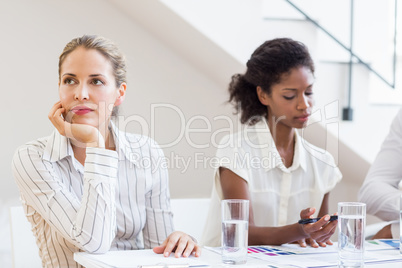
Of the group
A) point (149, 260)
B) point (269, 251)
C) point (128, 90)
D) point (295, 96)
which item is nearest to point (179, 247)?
point (149, 260)

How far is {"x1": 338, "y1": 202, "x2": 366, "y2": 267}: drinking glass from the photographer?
4.33 feet

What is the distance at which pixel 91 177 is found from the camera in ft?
4.98

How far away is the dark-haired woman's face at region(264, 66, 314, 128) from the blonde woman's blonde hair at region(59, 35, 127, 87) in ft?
1.97

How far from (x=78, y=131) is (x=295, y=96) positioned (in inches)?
33.5

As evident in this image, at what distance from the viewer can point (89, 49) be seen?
1.78 metres

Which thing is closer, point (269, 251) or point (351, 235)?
point (351, 235)

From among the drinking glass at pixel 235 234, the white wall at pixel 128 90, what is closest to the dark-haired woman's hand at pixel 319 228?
the drinking glass at pixel 235 234

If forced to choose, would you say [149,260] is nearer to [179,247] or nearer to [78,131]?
[179,247]

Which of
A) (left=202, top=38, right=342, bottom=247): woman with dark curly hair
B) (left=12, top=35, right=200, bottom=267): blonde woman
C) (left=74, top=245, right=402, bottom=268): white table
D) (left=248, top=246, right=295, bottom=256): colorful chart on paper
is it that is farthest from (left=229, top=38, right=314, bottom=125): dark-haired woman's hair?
(left=74, top=245, right=402, bottom=268): white table

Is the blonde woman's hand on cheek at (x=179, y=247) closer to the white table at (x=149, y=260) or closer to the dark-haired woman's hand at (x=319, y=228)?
the white table at (x=149, y=260)

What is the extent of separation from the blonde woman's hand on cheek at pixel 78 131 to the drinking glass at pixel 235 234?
1.53 ft

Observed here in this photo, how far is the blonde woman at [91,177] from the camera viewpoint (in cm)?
151

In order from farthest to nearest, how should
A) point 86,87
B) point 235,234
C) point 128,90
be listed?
point 128,90
point 86,87
point 235,234

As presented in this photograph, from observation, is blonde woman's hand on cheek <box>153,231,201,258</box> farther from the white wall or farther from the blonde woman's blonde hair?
the white wall
